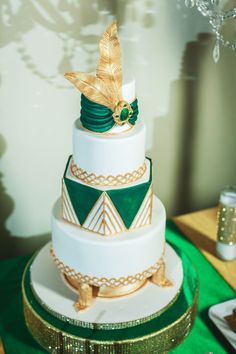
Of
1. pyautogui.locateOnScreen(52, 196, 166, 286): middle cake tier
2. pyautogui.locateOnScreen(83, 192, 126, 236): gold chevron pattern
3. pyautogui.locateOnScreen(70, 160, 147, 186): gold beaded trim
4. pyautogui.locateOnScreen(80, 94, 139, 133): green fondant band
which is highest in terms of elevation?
pyautogui.locateOnScreen(80, 94, 139, 133): green fondant band

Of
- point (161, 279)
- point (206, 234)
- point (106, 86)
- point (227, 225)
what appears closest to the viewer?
point (106, 86)

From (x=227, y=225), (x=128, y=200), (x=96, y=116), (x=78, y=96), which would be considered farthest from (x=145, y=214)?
(x=78, y=96)

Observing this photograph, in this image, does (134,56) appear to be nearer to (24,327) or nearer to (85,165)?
(85,165)

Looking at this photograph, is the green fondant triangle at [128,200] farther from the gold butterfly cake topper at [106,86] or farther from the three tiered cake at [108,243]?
the gold butterfly cake topper at [106,86]

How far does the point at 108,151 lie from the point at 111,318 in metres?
0.44

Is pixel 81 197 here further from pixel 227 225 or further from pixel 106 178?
pixel 227 225

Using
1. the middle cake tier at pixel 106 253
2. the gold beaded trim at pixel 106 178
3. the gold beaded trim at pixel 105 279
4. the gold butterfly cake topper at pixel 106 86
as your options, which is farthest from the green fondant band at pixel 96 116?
the gold beaded trim at pixel 105 279

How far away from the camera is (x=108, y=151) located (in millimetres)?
1222

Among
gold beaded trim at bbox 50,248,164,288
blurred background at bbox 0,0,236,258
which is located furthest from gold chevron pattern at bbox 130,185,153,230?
blurred background at bbox 0,0,236,258

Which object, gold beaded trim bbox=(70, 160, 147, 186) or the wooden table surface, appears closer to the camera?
gold beaded trim bbox=(70, 160, 147, 186)

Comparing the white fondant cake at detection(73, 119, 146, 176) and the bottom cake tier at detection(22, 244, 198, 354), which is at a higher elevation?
the white fondant cake at detection(73, 119, 146, 176)

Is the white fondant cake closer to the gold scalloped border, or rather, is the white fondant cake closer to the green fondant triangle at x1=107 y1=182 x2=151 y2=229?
the green fondant triangle at x1=107 y1=182 x2=151 y2=229

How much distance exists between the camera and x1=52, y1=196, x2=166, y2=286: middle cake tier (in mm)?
1286

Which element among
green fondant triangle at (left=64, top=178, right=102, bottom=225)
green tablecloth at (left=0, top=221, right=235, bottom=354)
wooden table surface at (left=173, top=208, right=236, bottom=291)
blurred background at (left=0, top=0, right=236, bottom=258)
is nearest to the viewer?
green fondant triangle at (left=64, top=178, right=102, bottom=225)
